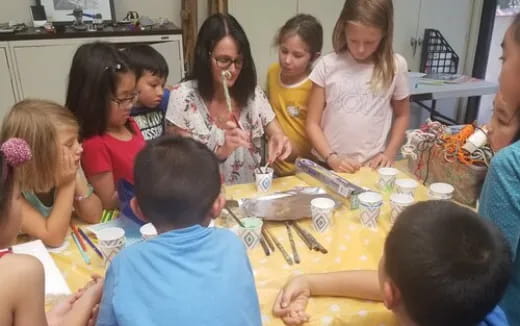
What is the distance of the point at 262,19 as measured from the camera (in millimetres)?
3611

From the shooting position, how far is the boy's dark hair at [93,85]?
1485 millimetres

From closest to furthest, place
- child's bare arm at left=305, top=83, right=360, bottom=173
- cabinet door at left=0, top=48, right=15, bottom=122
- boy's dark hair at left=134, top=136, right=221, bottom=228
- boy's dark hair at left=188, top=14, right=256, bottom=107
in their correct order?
1. boy's dark hair at left=134, top=136, right=221, bottom=228
2. boy's dark hair at left=188, top=14, right=256, bottom=107
3. child's bare arm at left=305, top=83, right=360, bottom=173
4. cabinet door at left=0, top=48, right=15, bottom=122

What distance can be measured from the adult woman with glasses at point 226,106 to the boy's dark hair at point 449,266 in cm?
94

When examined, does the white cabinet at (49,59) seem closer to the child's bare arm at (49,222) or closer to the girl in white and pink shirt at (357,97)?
the girl in white and pink shirt at (357,97)

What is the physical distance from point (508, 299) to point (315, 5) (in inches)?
127

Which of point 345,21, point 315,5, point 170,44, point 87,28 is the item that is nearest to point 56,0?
point 87,28

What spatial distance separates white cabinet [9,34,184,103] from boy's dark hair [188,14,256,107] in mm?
1430

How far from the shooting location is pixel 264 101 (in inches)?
76.7

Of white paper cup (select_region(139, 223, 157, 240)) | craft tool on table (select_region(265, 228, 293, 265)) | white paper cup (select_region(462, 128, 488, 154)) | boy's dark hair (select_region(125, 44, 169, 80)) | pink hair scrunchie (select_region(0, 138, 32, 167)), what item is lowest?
craft tool on table (select_region(265, 228, 293, 265))

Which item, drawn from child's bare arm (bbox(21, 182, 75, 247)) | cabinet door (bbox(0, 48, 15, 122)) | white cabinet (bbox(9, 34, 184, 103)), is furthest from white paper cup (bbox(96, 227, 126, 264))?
cabinet door (bbox(0, 48, 15, 122))

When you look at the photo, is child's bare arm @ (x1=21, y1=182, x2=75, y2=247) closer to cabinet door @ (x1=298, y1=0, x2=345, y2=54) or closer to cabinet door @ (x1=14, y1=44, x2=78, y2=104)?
cabinet door @ (x1=14, y1=44, x2=78, y2=104)

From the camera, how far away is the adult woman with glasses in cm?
171

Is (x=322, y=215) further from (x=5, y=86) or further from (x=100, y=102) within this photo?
(x=5, y=86)

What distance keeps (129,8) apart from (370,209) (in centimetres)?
291
